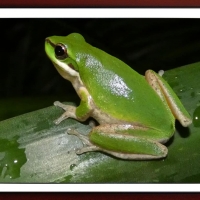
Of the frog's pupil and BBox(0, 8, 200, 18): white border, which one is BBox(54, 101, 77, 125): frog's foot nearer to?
the frog's pupil

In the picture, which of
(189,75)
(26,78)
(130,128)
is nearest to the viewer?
(130,128)

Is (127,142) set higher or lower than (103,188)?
higher

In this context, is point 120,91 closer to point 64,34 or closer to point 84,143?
point 84,143

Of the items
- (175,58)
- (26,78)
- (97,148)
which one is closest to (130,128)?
(97,148)

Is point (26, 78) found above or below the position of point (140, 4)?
below

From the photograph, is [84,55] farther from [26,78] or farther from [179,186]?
[179,186]

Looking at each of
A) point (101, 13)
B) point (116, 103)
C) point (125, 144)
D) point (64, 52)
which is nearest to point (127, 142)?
point (125, 144)
